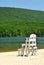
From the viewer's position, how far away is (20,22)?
6225 inches

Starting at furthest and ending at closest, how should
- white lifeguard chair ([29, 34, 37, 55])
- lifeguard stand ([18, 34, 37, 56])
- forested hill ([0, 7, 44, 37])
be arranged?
1. forested hill ([0, 7, 44, 37])
2. white lifeguard chair ([29, 34, 37, 55])
3. lifeguard stand ([18, 34, 37, 56])

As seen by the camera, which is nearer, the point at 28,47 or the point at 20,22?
the point at 28,47

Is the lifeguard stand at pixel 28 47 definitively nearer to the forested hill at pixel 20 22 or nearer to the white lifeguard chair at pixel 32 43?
the white lifeguard chair at pixel 32 43

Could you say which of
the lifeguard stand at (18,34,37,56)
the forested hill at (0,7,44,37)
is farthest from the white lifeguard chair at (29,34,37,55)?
the forested hill at (0,7,44,37)

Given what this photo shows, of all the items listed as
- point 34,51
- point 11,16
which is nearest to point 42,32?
point 11,16

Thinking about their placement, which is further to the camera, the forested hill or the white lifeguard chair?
the forested hill

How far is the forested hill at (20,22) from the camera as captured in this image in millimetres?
141125

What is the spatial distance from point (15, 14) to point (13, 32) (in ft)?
96.8

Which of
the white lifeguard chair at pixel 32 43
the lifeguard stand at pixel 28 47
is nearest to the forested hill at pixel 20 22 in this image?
the white lifeguard chair at pixel 32 43

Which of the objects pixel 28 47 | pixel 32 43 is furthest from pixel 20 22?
pixel 28 47

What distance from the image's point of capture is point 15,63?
15.1 meters

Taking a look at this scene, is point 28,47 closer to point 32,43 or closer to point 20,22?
point 32,43

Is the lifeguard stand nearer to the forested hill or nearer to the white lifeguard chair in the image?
the white lifeguard chair

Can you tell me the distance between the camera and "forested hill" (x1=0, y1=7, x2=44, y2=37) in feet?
463
